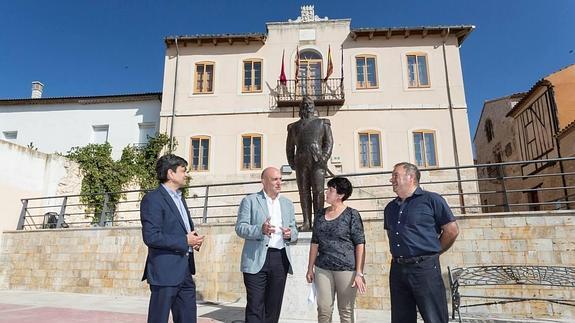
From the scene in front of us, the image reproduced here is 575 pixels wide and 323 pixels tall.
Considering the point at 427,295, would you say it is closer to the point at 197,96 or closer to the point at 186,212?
the point at 186,212

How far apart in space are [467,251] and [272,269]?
15.7 feet

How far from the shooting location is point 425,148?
15203mm

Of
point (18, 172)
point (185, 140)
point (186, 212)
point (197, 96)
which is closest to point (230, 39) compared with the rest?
point (197, 96)

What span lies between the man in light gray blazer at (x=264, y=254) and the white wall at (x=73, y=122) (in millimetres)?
14550

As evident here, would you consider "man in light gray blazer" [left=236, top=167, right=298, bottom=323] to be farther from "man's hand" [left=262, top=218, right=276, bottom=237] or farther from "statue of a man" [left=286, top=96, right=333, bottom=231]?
"statue of a man" [left=286, top=96, right=333, bottom=231]

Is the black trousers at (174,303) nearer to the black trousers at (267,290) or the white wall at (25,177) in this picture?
the black trousers at (267,290)

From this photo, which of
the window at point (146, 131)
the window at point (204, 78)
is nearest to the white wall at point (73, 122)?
the window at point (146, 131)

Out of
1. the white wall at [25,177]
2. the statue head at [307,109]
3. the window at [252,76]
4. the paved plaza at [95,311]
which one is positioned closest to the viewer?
the paved plaza at [95,311]

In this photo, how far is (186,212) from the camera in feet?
10.3

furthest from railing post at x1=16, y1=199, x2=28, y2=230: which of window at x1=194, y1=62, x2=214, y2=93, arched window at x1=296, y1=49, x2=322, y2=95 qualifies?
arched window at x1=296, y1=49, x2=322, y2=95

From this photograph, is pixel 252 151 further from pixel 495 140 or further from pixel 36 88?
pixel 495 140

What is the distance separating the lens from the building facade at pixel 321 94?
50.2 feet

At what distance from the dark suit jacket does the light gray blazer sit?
57 centimetres

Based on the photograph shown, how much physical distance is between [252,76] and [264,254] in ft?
45.8
